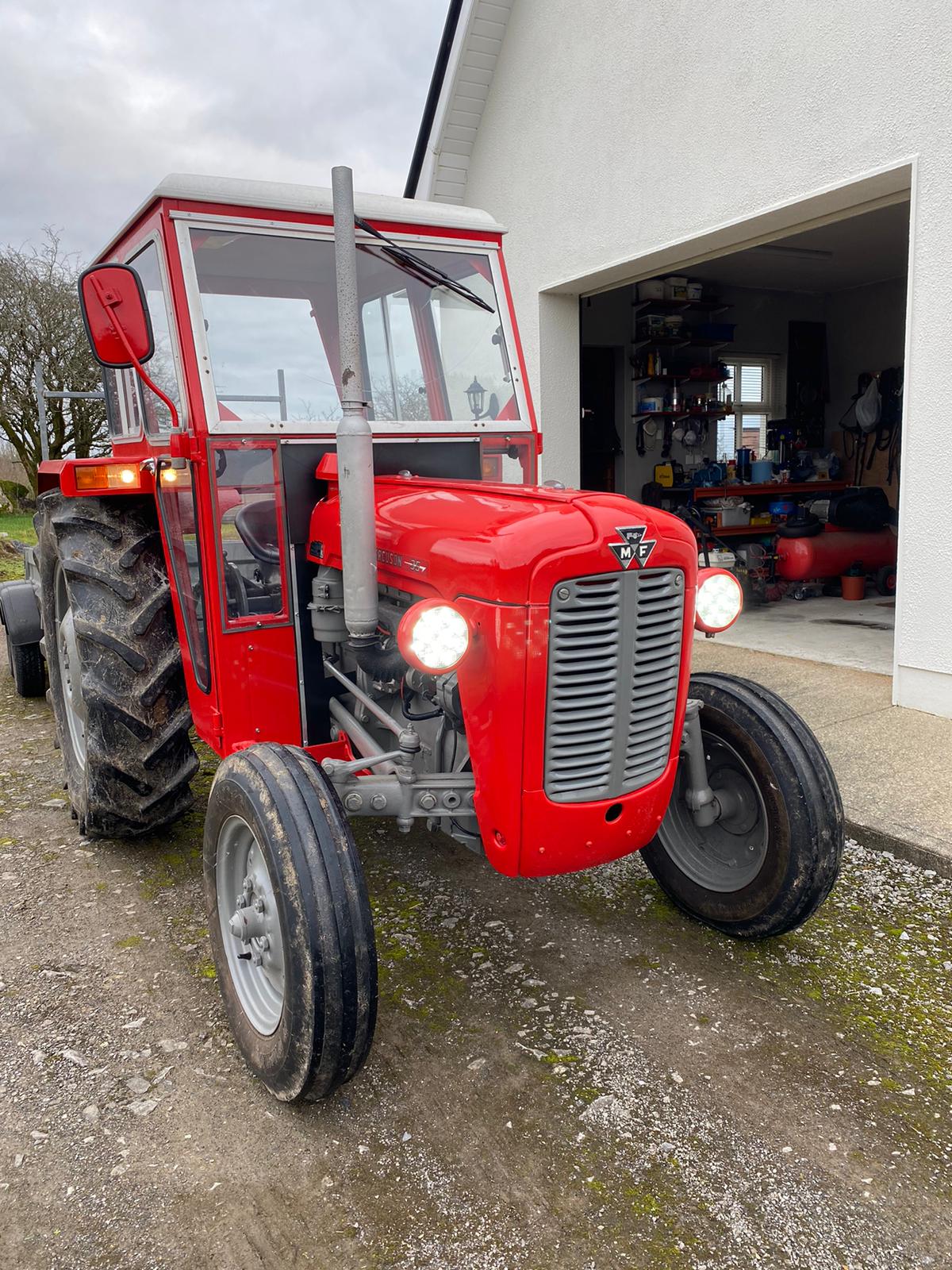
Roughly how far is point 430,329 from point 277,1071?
2.31 meters

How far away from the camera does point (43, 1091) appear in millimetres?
2168

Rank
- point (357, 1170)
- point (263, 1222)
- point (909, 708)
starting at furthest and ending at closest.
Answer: point (909, 708)
point (357, 1170)
point (263, 1222)

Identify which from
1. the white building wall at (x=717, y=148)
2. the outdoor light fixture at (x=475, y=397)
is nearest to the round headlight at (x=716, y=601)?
the outdoor light fixture at (x=475, y=397)

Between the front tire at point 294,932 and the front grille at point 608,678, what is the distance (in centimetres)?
52

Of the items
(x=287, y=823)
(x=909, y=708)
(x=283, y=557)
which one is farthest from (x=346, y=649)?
(x=909, y=708)

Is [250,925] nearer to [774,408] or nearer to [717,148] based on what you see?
[717,148]

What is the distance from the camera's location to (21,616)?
5137mm

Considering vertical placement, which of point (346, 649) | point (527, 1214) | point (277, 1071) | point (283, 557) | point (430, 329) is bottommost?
point (527, 1214)

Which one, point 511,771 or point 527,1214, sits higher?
point 511,771

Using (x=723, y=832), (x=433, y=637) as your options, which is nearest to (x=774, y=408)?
(x=723, y=832)

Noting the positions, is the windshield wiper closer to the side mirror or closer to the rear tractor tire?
the side mirror

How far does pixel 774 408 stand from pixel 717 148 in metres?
6.54

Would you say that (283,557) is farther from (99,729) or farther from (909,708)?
(909,708)

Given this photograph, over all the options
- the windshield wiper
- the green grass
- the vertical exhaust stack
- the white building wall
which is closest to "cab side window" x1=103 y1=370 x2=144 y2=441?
the windshield wiper
